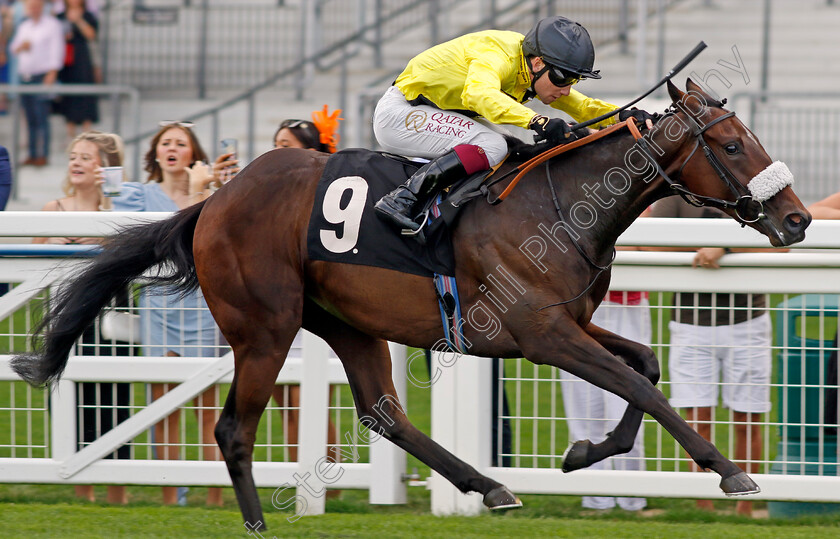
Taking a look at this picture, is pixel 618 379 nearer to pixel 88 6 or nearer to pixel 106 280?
pixel 106 280

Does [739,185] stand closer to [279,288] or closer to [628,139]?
[628,139]

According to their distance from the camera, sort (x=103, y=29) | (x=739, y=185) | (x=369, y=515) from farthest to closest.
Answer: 1. (x=103, y=29)
2. (x=369, y=515)
3. (x=739, y=185)

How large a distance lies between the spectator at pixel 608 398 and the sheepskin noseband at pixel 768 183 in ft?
3.38

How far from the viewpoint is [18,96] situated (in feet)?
32.0

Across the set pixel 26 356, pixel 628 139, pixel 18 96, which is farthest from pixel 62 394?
pixel 18 96

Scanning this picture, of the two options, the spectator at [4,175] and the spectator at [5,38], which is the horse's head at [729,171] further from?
the spectator at [5,38]

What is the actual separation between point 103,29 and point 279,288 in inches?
321

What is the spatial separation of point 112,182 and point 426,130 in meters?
1.80

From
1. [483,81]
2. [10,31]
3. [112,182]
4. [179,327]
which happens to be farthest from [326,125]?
[10,31]

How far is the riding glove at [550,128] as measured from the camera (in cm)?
394

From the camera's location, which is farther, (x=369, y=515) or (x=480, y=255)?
(x=369, y=515)

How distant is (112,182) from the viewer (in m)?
5.32

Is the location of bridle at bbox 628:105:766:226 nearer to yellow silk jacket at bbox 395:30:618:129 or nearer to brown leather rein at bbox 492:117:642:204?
brown leather rein at bbox 492:117:642:204

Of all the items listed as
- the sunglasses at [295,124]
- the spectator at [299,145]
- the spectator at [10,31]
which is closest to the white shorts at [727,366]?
the spectator at [299,145]
